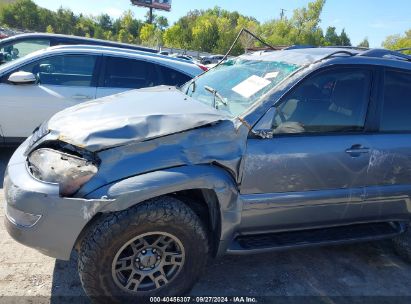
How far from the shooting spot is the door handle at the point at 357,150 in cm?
292

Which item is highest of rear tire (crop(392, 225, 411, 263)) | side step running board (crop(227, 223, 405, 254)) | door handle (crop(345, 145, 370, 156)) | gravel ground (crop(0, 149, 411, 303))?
door handle (crop(345, 145, 370, 156))

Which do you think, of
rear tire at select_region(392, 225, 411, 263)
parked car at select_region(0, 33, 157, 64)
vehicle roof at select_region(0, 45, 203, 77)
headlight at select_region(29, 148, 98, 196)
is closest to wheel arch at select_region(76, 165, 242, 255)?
headlight at select_region(29, 148, 98, 196)

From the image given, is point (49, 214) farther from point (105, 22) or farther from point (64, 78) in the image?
point (105, 22)

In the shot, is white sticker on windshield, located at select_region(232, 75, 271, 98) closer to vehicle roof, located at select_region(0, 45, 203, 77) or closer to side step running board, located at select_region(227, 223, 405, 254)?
side step running board, located at select_region(227, 223, 405, 254)

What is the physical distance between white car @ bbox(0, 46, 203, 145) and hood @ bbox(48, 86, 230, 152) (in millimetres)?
2277

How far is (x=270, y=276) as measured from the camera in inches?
124

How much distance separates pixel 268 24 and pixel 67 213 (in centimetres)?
8447

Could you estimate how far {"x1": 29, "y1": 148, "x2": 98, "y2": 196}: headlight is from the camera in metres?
2.25

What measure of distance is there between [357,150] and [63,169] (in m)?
2.15

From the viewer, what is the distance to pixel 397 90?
3.19m

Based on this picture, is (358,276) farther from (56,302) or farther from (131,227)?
(56,302)

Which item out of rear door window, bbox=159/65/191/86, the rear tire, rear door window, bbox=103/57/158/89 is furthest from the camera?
rear door window, bbox=159/65/191/86

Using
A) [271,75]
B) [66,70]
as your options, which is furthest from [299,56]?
[66,70]

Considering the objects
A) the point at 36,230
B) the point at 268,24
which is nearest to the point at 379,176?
the point at 36,230
